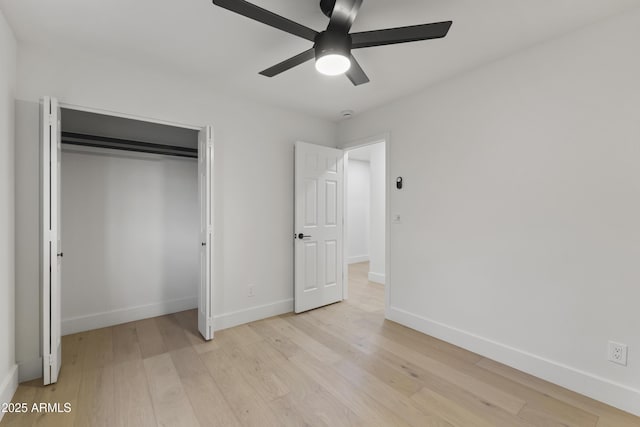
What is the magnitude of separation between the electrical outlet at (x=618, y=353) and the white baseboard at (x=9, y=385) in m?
3.93

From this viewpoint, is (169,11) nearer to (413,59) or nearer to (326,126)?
(413,59)

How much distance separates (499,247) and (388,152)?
5.07ft

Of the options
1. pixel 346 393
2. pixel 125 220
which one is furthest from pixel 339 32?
pixel 125 220

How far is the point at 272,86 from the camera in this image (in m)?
2.92

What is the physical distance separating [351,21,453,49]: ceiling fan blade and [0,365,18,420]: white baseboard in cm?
305

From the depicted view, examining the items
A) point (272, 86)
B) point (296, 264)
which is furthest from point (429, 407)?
point (272, 86)

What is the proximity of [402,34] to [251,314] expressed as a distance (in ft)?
9.93

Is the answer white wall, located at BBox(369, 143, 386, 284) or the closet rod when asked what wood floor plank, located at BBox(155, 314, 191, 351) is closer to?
the closet rod

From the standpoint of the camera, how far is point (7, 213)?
1.92 meters

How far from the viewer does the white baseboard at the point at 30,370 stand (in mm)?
2088

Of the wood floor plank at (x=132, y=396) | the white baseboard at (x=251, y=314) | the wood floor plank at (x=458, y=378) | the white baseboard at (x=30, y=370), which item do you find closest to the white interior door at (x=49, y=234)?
the white baseboard at (x=30, y=370)

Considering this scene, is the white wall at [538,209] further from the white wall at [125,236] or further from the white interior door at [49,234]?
the white interior door at [49,234]

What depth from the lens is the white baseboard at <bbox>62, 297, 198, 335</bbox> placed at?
2931mm

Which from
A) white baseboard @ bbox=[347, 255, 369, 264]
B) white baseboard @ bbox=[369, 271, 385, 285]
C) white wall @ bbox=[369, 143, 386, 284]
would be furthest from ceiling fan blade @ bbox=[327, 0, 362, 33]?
white baseboard @ bbox=[347, 255, 369, 264]
